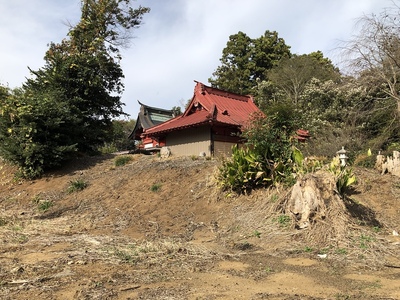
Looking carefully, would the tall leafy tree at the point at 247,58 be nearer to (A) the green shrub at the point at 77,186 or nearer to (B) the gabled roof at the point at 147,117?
(B) the gabled roof at the point at 147,117

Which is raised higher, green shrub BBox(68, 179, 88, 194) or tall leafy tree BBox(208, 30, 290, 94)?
tall leafy tree BBox(208, 30, 290, 94)

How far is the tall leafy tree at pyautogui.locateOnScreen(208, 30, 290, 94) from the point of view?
108 ft

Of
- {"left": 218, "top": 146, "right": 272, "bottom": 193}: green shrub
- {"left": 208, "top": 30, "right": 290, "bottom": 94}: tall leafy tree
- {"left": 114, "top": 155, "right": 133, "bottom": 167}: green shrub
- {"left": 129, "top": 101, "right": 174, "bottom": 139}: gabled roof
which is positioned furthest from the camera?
{"left": 208, "top": 30, "right": 290, "bottom": 94}: tall leafy tree

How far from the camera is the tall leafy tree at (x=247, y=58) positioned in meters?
33.1

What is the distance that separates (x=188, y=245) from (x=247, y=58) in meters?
29.6

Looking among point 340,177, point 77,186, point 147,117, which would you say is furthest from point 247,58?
point 340,177

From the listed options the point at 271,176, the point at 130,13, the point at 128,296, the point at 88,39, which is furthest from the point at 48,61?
the point at 128,296

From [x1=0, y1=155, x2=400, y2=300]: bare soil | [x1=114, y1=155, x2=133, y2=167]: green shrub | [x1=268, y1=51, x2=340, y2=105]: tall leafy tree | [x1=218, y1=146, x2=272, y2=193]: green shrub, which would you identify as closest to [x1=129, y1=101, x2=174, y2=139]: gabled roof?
[x1=268, y1=51, x2=340, y2=105]: tall leafy tree

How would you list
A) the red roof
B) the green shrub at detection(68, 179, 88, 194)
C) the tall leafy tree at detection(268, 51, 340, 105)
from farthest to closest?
the tall leafy tree at detection(268, 51, 340, 105) < the red roof < the green shrub at detection(68, 179, 88, 194)

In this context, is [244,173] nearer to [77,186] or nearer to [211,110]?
[211,110]

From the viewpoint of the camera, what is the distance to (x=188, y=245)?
259 inches

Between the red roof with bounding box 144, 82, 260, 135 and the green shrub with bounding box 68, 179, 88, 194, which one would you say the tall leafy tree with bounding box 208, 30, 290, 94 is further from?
the green shrub with bounding box 68, 179, 88, 194

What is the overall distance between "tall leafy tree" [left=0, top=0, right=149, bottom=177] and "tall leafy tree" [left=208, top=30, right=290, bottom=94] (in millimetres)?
12657

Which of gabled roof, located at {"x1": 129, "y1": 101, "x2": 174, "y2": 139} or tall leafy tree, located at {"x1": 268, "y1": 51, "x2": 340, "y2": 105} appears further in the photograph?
gabled roof, located at {"x1": 129, "y1": 101, "x2": 174, "y2": 139}
